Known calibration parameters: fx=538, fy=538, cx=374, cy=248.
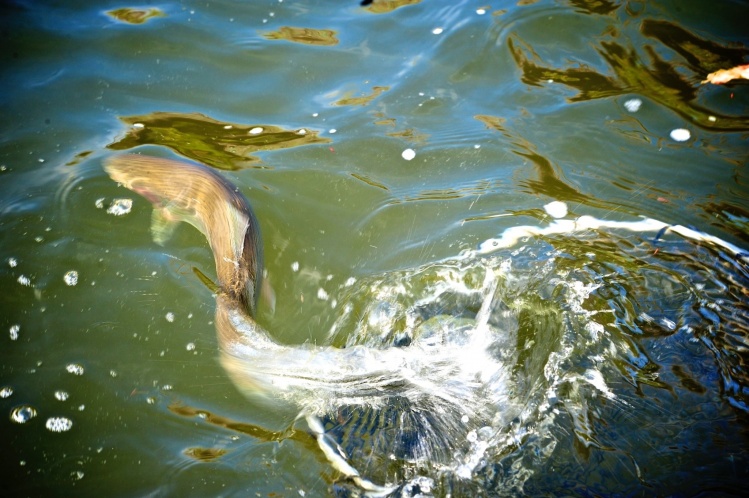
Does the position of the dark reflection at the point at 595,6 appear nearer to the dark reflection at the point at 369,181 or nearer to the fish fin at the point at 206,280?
the dark reflection at the point at 369,181

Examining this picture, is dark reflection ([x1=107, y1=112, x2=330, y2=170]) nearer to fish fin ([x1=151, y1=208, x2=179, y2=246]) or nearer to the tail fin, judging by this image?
the tail fin

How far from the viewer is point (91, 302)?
10.4 ft

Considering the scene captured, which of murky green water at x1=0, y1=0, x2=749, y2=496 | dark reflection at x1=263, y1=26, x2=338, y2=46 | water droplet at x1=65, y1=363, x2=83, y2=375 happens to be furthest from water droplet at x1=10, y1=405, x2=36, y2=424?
dark reflection at x1=263, y1=26, x2=338, y2=46

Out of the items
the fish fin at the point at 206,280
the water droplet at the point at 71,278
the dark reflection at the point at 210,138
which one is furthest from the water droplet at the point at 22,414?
the dark reflection at the point at 210,138

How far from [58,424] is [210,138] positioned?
7.51 ft

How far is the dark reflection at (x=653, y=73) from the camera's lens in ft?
13.7

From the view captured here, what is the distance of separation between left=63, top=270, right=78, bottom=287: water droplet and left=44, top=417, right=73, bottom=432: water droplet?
0.85 meters

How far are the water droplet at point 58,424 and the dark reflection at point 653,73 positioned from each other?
13.2 ft

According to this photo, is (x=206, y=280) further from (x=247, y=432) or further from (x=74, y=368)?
(x=247, y=432)

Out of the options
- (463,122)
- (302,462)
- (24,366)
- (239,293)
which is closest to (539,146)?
(463,122)

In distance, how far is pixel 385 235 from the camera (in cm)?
352

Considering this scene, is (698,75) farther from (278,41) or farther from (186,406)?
(186,406)

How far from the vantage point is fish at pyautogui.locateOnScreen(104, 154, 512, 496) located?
106 inches

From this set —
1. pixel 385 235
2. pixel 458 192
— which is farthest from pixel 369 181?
pixel 458 192
